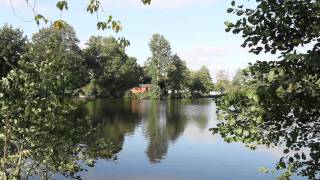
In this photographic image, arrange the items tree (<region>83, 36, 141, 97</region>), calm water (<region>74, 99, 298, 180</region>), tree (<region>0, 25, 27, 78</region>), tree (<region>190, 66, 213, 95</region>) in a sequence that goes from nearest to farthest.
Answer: calm water (<region>74, 99, 298, 180</region>) → tree (<region>0, 25, 27, 78</region>) → tree (<region>83, 36, 141, 97</region>) → tree (<region>190, 66, 213, 95</region>)

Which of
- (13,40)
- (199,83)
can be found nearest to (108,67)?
(199,83)

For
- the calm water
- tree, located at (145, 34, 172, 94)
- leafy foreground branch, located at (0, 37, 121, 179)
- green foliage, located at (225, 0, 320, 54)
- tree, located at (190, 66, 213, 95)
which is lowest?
the calm water

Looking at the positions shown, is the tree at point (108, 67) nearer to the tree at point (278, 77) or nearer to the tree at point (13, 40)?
the tree at point (13, 40)

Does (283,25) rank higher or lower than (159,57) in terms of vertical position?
lower

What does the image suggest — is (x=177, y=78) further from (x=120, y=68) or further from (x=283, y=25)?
(x=283, y=25)

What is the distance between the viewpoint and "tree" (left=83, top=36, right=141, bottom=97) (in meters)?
126

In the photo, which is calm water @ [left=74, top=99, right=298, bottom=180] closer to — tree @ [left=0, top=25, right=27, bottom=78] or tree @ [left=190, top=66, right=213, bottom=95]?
tree @ [left=0, top=25, right=27, bottom=78]

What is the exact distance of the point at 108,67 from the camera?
128 meters

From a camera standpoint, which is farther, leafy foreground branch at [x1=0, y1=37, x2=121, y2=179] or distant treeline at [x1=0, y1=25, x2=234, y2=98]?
distant treeline at [x1=0, y1=25, x2=234, y2=98]

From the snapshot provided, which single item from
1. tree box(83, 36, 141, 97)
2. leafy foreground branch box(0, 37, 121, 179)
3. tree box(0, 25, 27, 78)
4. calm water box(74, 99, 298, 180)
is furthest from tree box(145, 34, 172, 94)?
leafy foreground branch box(0, 37, 121, 179)

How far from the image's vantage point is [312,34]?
21.8ft

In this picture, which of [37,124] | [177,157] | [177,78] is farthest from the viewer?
[177,78]

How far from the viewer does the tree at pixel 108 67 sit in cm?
12631

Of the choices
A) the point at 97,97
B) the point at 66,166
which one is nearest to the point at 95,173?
the point at 66,166
